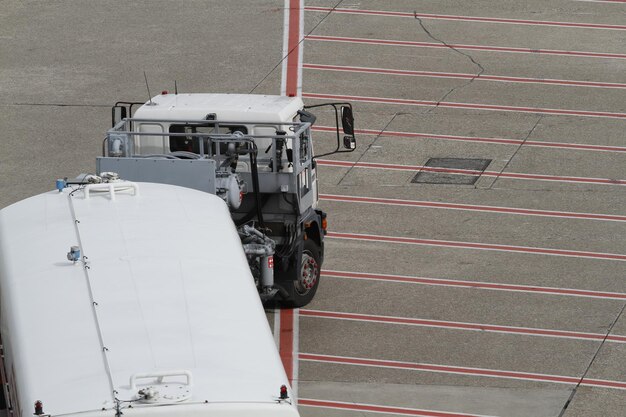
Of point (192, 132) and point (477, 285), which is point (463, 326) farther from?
point (192, 132)

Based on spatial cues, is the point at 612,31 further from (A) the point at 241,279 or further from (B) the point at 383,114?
(A) the point at 241,279

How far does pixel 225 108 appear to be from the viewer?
17.1 meters

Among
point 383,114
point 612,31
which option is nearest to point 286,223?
point 383,114

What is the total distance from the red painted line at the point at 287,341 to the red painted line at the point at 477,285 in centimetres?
160

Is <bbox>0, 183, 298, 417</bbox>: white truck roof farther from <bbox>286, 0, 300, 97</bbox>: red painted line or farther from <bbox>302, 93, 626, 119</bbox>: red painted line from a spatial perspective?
<bbox>286, 0, 300, 97</bbox>: red painted line

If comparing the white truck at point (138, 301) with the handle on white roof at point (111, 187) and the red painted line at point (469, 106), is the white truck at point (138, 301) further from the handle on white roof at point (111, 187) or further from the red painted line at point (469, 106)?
the red painted line at point (469, 106)

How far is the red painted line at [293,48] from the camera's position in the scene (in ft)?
89.5

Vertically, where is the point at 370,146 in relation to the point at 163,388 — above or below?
below

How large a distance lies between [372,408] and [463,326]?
2.84m

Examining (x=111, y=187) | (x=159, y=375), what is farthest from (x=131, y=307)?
(x=111, y=187)

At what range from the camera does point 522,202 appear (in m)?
21.9

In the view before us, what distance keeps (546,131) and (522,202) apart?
12.0 ft

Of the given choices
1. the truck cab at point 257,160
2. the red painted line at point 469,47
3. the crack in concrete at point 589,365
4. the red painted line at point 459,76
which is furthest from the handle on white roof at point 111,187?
the red painted line at point 469,47

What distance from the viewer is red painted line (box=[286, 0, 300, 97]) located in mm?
27281
